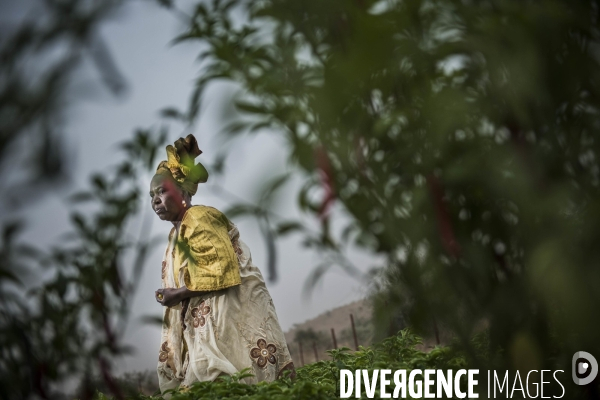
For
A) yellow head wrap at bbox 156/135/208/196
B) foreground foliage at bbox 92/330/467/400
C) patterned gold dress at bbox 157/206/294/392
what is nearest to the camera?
foreground foliage at bbox 92/330/467/400

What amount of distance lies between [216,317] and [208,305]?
11 centimetres

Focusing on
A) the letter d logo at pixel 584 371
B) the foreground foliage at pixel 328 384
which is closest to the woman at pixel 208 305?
the foreground foliage at pixel 328 384

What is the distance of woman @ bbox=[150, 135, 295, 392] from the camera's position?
12.7ft

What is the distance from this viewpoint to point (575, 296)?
71 centimetres

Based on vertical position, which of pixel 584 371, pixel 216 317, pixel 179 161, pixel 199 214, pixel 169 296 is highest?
pixel 179 161

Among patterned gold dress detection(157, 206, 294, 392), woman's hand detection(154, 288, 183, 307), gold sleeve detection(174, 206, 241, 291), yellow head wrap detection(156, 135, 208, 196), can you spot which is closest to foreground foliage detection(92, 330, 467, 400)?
patterned gold dress detection(157, 206, 294, 392)

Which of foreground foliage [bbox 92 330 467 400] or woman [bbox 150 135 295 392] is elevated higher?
woman [bbox 150 135 295 392]

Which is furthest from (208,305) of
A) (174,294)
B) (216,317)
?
(174,294)

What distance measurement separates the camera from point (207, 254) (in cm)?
396

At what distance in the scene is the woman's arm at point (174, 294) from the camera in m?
3.95

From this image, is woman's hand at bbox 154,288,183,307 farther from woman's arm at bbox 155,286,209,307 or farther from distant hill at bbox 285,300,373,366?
distant hill at bbox 285,300,373,366

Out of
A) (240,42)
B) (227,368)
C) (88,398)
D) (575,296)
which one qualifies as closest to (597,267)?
(575,296)

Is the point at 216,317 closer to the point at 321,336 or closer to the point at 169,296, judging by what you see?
the point at 169,296

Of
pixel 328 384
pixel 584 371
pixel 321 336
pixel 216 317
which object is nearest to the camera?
pixel 584 371
